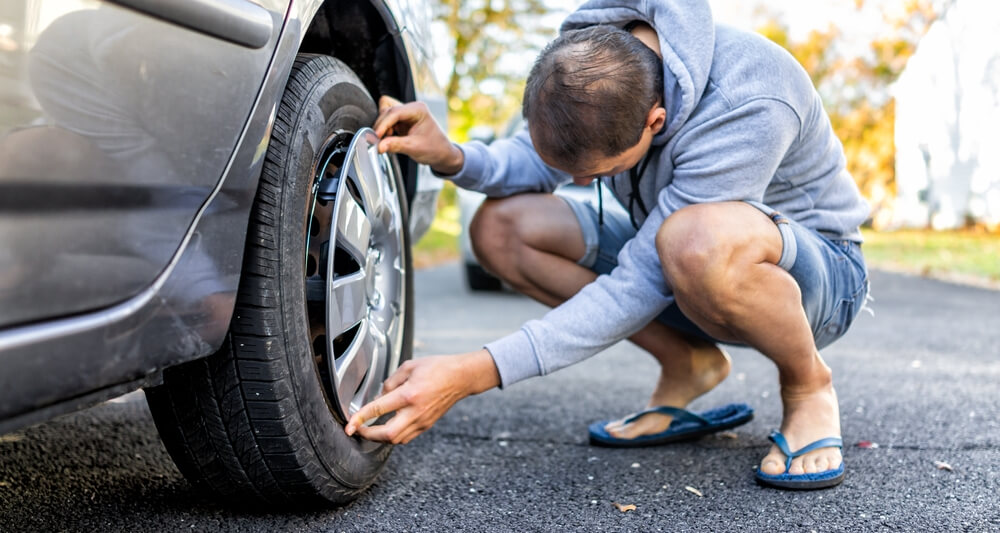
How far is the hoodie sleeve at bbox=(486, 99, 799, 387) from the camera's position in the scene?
1583 mm

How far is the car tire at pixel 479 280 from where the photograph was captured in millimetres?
6171

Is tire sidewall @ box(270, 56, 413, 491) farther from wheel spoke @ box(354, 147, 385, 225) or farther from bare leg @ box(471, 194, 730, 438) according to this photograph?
bare leg @ box(471, 194, 730, 438)

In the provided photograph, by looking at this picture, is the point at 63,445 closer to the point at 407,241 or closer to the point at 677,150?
the point at 407,241

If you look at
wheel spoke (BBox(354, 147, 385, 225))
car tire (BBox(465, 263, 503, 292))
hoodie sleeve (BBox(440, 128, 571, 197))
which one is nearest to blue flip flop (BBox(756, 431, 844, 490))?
hoodie sleeve (BBox(440, 128, 571, 197))

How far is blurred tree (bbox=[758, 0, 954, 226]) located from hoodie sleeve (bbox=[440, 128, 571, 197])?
61.9 feet

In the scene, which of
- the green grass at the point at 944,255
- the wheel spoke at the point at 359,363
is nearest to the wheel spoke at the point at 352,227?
the wheel spoke at the point at 359,363

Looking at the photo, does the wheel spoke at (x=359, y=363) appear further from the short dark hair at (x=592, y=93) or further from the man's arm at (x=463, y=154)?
the short dark hair at (x=592, y=93)

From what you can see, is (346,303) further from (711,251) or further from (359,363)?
(711,251)

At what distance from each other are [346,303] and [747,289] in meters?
0.75

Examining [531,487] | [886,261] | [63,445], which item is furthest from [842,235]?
[886,261]

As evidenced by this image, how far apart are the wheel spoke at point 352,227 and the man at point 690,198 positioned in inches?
8.5

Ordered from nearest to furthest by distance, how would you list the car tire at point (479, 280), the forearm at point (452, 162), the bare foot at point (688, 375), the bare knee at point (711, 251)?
the bare knee at point (711, 251)
the forearm at point (452, 162)
the bare foot at point (688, 375)
the car tire at point (479, 280)

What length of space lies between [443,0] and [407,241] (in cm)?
1204

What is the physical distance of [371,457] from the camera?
5.17 feet
